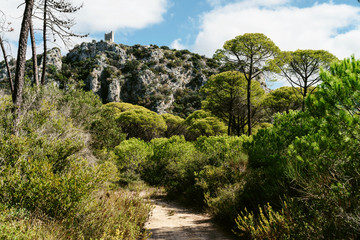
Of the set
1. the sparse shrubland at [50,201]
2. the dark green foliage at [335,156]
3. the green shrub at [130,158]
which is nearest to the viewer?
the dark green foliage at [335,156]

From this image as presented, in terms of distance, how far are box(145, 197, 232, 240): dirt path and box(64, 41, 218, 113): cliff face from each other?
4893cm

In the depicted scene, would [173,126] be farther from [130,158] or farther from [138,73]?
[138,73]

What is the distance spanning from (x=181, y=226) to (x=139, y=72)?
62.2m

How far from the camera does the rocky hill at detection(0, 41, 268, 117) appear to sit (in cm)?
6065

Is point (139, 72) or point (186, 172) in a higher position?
point (139, 72)

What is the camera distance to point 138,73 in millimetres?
66125

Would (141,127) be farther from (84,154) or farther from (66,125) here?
(66,125)

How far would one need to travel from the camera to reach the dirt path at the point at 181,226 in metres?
6.39

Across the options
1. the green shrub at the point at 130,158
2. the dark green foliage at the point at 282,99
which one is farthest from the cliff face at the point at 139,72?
the green shrub at the point at 130,158

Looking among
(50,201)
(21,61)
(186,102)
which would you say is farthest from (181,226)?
(186,102)

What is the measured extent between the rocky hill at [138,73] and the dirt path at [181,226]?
1872 inches

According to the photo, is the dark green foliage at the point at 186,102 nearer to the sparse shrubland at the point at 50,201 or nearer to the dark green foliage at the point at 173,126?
the dark green foliage at the point at 173,126

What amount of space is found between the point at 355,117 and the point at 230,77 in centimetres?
2227

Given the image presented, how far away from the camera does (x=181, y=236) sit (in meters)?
6.42
